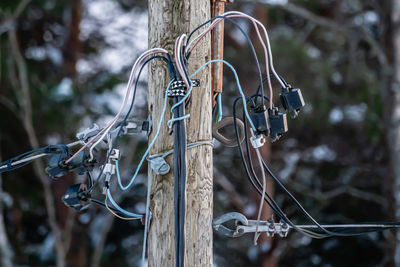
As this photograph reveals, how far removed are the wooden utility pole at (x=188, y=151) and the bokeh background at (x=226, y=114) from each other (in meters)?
8.29

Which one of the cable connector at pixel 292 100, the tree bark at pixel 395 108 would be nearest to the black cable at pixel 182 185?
the cable connector at pixel 292 100

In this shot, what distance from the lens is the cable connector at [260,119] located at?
2.94 meters

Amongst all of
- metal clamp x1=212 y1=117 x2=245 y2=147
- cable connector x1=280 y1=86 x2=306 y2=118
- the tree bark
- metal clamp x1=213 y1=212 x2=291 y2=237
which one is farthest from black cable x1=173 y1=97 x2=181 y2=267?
the tree bark

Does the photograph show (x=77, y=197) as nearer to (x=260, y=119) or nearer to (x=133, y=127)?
(x=133, y=127)

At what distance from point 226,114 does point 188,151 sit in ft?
33.6

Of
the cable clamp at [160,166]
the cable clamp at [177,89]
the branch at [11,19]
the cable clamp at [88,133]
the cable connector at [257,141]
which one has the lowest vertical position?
the cable clamp at [160,166]

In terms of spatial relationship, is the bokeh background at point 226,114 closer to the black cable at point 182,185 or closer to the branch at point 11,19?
the branch at point 11,19

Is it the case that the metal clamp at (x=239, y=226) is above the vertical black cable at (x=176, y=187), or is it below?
below

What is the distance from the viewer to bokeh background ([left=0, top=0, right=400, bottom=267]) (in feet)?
39.0

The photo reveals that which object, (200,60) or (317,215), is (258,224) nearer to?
(200,60)

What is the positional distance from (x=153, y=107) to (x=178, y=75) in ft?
1.01

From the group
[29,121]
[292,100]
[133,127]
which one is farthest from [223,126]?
[29,121]

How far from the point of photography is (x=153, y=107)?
3123mm

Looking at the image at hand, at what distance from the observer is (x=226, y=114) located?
13.1 meters
